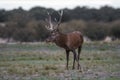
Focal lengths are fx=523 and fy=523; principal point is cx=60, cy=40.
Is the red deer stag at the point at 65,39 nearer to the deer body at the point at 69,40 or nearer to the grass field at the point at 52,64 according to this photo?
the deer body at the point at 69,40

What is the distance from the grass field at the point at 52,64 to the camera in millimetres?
21269

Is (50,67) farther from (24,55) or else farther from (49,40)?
(24,55)

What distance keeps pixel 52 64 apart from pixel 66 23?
48.1ft

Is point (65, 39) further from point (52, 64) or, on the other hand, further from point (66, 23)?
point (66, 23)

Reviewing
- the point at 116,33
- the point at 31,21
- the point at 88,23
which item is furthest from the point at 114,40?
the point at 31,21

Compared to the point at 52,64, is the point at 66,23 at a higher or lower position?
higher

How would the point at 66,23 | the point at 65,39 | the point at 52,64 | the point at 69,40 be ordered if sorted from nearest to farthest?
the point at 65,39 → the point at 69,40 → the point at 52,64 → the point at 66,23

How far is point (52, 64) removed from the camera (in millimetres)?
26594

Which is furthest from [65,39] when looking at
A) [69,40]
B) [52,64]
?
[52,64]

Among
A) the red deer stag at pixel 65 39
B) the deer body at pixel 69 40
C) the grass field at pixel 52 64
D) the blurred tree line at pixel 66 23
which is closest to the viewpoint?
Answer: the grass field at pixel 52 64

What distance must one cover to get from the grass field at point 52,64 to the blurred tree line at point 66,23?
1621 mm

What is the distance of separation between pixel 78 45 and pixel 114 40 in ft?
52.1

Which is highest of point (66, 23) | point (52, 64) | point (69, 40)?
Result: point (69, 40)

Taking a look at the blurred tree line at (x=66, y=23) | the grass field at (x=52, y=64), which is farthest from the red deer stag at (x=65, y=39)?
the blurred tree line at (x=66, y=23)
